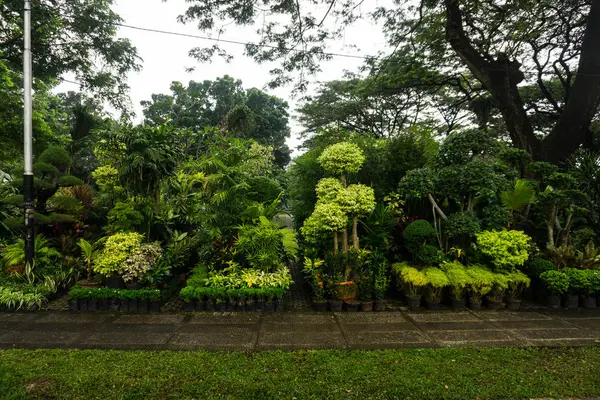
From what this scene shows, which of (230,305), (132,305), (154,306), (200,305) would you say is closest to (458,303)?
(230,305)

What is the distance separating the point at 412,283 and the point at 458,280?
651 millimetres

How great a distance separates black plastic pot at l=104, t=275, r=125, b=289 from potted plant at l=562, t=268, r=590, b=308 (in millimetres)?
6889

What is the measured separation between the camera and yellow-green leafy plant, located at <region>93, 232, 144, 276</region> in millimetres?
4730

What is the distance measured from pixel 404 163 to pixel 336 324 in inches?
125

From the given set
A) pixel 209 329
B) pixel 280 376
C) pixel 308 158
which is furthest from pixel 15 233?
pixel 280 376

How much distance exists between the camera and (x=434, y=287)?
4664 millimetres

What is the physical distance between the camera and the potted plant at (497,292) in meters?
4.62

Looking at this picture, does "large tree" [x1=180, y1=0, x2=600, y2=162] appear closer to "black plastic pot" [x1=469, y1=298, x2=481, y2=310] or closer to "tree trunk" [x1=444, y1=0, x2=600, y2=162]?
"tree trunk" [x1=444, y1=0, x2=600, y2=162]

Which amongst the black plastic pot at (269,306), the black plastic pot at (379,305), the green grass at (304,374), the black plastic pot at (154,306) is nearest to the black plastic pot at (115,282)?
the black plastic pot at (154,306)

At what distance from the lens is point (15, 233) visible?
20.7 ft

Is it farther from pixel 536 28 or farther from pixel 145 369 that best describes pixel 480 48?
pixel 145 369

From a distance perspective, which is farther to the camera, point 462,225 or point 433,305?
point 462,225

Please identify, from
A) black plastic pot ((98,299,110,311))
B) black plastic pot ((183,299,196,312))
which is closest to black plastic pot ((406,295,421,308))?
black plastic pot ((183,299,196,312))

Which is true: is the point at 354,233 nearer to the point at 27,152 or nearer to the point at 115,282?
the point at 115,282
